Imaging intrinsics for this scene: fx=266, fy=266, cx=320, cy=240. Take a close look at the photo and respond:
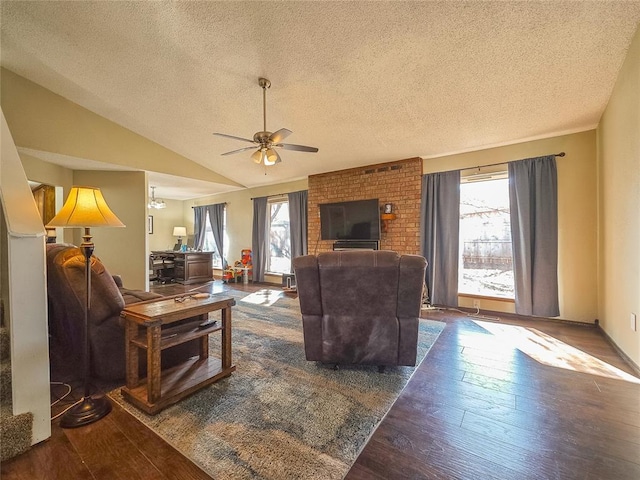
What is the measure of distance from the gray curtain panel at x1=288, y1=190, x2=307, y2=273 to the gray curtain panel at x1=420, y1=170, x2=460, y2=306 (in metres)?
2.56

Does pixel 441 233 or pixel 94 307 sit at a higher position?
pixel 441 233

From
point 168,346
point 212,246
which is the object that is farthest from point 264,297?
point 212,246

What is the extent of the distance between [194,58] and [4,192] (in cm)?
227

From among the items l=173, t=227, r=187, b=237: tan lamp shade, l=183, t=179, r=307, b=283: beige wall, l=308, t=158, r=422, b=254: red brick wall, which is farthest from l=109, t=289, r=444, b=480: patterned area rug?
l=173, t=227, r=187, b=237: tan lamp shade

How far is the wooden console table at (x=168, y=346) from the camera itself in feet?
5.58

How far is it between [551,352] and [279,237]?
5.40m

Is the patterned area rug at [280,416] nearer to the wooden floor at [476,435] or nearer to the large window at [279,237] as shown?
the wooden floor at [476,435]

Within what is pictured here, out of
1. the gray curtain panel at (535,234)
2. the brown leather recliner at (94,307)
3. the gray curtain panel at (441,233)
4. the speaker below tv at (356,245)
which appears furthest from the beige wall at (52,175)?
the gray curtain panel at (535,234)

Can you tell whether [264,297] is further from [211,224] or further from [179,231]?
[179,231]

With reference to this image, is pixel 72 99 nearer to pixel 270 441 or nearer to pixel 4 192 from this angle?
pixel 4 192

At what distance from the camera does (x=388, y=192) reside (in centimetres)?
496

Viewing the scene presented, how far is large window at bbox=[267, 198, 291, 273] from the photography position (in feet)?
21.7

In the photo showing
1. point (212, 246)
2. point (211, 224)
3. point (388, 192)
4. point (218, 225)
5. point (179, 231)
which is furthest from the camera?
point (179, 231)

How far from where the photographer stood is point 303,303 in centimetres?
227
